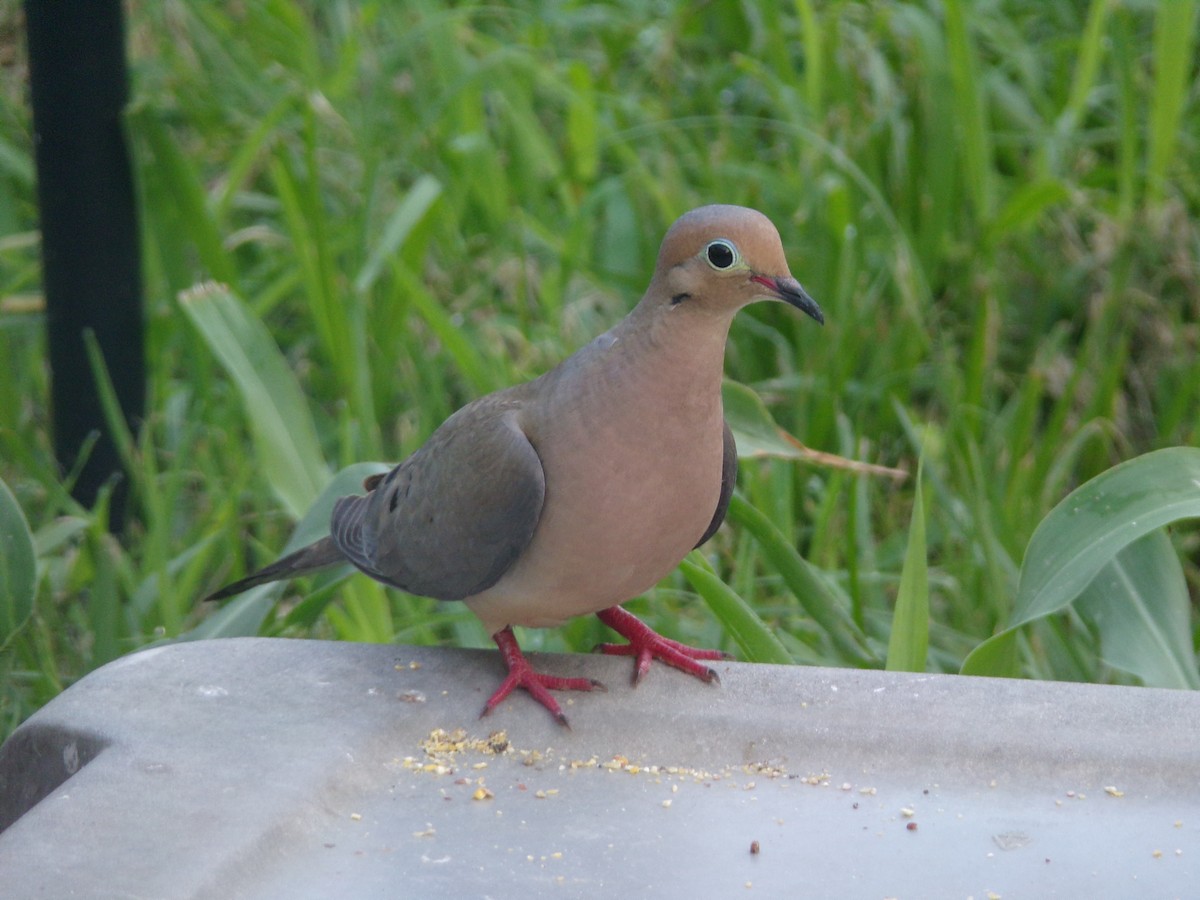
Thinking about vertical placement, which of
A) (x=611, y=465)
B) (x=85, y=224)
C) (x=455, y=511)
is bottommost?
(x=455, y=511)

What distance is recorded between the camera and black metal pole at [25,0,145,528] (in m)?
3.20

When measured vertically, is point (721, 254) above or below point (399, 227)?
above

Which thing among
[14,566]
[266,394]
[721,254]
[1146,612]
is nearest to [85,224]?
[266,394]

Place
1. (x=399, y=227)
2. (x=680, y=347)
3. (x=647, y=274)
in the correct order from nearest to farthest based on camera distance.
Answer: (x=680, y=347) → (x=399, y=227) → (x=647, y=274)

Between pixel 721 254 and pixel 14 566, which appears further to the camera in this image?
→ pixel 14 566

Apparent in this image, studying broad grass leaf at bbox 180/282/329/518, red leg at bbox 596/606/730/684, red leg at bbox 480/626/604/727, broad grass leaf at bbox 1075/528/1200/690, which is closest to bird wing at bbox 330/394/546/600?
red leg at bbox 480/626/604/727

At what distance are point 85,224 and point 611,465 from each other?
1.75 m

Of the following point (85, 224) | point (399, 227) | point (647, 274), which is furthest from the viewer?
point (647, 274)

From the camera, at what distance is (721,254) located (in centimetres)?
192

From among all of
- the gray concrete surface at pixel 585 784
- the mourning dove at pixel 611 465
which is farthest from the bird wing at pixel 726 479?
the gray concrete surface at pixel 585 784

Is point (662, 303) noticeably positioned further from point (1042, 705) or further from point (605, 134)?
point (605, 134)

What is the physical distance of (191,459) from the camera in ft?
12.0

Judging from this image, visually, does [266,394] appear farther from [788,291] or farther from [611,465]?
[788,291]

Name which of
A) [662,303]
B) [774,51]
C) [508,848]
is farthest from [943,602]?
[774,51]
